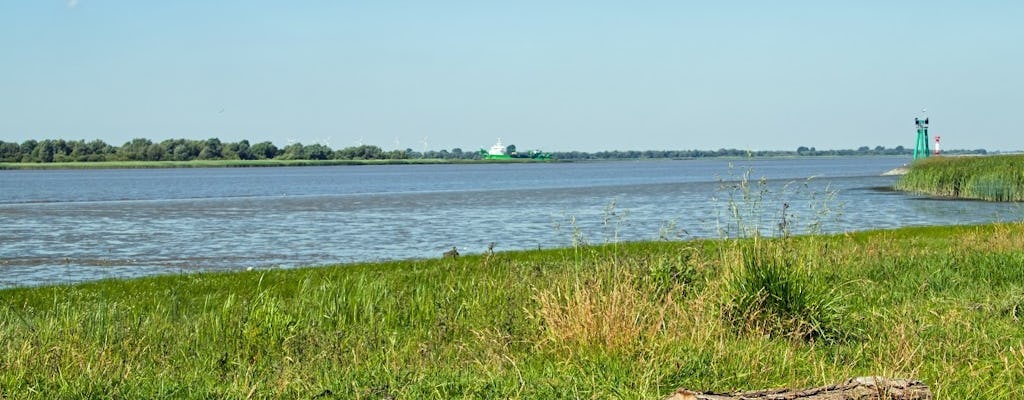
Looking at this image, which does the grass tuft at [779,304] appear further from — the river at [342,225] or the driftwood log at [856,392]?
the driftwood log at [856,392]

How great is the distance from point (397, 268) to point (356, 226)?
20139 millimetres

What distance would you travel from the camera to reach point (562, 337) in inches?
397

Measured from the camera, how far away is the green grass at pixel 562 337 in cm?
866

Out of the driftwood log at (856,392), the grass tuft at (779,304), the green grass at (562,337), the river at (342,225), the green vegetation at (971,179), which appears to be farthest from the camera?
the green vegetation at (971,179)

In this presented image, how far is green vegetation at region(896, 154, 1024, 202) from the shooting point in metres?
52.0

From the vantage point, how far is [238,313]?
13312 mm

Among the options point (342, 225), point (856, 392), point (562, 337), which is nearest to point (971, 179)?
point (342, 225)

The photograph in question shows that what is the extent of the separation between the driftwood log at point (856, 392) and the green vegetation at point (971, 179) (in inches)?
1902

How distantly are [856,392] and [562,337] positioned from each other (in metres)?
3.29

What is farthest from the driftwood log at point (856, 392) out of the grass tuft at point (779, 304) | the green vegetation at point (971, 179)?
the green vegetation at point (971, 179)

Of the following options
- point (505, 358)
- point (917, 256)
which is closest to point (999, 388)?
point (505, 358)

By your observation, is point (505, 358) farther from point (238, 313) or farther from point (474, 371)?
point (238, 313)

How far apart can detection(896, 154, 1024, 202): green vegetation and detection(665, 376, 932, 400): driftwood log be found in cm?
4832

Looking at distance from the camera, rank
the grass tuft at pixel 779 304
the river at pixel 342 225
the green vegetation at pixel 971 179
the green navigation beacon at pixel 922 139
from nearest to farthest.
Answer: the grass tuft at pixel 779 304, the river at pixel 342 225, the green vegetation at pixel 971 179, the green navigation beacon at pixel 922 139
